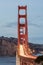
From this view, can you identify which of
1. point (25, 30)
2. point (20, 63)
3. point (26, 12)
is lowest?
point (20, 63)

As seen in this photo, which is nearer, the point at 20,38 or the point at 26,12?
the point at 20,38

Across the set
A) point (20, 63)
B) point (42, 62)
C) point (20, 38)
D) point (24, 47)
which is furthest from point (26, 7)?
point (42, 62)

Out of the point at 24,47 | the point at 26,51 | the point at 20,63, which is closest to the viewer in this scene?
the point at 20,63

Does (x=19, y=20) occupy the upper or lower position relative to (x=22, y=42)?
upper

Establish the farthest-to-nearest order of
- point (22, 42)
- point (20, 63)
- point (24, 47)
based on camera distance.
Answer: point (22, 42) < point (24, 47) < point (20, 63)

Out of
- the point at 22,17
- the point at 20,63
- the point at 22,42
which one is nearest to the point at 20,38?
the point at 22,42

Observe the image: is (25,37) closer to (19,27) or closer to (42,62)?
(19,27)

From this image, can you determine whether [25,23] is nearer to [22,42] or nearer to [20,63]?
[22,42]

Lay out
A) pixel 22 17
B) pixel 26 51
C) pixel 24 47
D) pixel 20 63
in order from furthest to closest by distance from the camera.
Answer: pixel 22 17
pixel 24 47
pixel 26 51
pixel 20 63

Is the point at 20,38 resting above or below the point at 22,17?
below
